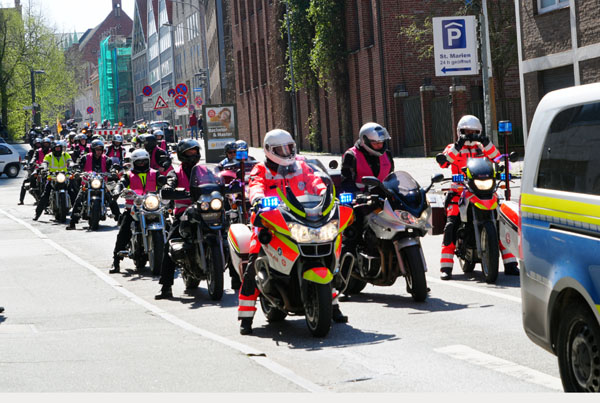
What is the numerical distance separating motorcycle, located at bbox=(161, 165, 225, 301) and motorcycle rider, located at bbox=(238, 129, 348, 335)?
225cm

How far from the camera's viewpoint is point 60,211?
26141 millimetres

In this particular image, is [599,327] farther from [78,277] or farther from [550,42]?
[550,42]

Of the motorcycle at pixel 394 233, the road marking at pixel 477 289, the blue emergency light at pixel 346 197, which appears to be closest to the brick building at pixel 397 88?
the road marking at pixel 477 289

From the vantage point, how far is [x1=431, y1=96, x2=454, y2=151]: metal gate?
116 ft

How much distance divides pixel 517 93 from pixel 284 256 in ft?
106

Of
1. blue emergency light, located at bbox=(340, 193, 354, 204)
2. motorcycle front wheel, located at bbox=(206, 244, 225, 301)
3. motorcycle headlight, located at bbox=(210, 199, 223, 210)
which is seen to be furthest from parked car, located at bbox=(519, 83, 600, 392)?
motorcycle headlight, located at bbox=(210, 199, 223, 210)

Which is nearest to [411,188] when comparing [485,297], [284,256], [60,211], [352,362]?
[485,297]

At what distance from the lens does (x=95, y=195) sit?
918 inches

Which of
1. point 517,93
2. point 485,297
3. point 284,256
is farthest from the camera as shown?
point 517,93

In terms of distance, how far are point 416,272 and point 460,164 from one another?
7.95 ft

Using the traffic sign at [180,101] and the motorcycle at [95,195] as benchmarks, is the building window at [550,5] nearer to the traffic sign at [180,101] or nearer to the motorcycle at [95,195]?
the motorcycle at [95,195]

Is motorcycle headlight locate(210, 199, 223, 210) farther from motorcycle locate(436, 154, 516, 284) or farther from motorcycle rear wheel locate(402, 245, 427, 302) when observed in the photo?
motorcycle locate(436, 154, 516, 284)

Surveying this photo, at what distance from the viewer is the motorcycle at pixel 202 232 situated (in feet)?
39.3

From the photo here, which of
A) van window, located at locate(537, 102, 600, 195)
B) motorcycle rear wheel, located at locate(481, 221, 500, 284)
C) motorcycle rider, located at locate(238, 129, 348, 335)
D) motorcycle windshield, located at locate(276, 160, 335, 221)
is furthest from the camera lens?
motorcycle rear wheel, located at locate(481, 221, 500, 284)
